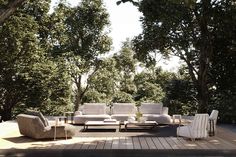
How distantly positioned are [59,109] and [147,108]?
19.8ft

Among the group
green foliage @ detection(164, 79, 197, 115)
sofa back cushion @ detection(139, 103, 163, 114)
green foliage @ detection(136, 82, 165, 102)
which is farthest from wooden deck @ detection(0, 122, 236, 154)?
green foliage @ detection(136, 82, 165, 102)

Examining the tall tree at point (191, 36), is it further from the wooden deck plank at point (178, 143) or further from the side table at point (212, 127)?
the wooden deck plank at point (178, 143)

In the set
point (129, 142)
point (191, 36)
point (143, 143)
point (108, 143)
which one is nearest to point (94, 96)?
point (191, 36)

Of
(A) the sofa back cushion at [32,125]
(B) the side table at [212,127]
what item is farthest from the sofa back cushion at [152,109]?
(A) the sofa back cushion at [32,125]

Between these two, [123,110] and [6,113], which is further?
[6,113]

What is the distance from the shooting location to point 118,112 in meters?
15.0

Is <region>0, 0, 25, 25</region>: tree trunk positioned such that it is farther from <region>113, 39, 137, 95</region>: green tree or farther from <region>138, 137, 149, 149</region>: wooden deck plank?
<region>113, 39, 137, 95</region>: green tree

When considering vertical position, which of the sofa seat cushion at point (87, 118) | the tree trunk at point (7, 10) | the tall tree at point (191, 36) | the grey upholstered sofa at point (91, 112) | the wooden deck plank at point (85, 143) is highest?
the tall tree at point (191, 36)

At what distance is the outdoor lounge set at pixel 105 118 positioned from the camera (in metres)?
9.98

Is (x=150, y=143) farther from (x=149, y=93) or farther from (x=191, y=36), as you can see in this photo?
(x=149, y=93)

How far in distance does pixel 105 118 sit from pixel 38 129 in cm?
451

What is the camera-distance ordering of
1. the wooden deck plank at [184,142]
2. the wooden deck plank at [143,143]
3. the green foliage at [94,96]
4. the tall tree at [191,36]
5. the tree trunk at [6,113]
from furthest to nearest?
the green foliage at [94,96]
the tree trunk at [6,113]
the tall tree at [191,36]
the wooden deck plank at [184,142]
the wooden deck plank at [143,143]

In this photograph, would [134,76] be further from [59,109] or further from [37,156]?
[37,156]

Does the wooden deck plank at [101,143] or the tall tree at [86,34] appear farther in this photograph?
the tall tree at [86,34]
